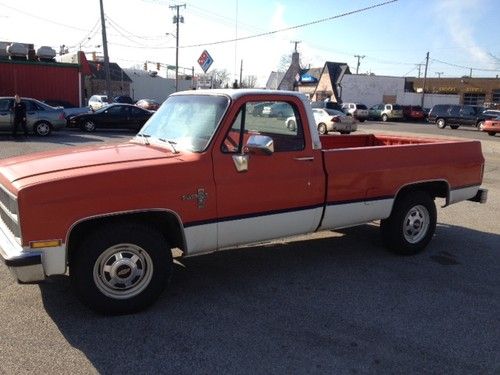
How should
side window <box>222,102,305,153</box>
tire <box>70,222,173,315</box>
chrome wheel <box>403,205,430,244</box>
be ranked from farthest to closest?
chrome wheel <box>403,205,430,244</box> → side window <box>222,102,305,153</box> → tire <box>70,222,173,315</box>

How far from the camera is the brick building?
2672 inches

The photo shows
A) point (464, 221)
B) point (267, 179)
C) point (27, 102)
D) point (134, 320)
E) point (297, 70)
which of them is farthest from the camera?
point (297, 70)

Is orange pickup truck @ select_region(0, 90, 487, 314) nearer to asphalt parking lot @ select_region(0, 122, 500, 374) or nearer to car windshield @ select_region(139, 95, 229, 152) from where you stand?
car windshield @ select_region(139, 95, 229, 152)

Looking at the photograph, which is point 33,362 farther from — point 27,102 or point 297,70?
point 297,70

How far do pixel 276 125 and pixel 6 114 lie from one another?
16.6m

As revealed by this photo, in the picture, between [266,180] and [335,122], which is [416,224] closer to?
[266,180]

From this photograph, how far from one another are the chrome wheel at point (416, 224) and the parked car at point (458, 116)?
33.2 meters

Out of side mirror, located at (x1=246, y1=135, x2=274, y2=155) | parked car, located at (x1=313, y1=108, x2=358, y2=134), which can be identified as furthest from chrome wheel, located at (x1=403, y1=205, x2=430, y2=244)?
parked car, located at (x1=313, y1=108, x2=358, y2=134)

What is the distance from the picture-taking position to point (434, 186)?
617cm

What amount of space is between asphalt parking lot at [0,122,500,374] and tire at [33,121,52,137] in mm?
15523

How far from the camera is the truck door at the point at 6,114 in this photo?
18.3 meters

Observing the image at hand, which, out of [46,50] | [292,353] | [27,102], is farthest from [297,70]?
[292,353]

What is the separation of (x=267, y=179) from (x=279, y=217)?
1.36 feet

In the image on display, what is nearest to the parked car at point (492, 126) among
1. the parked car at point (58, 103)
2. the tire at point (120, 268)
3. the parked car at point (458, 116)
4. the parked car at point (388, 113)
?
the parked car at point (458, 116)
